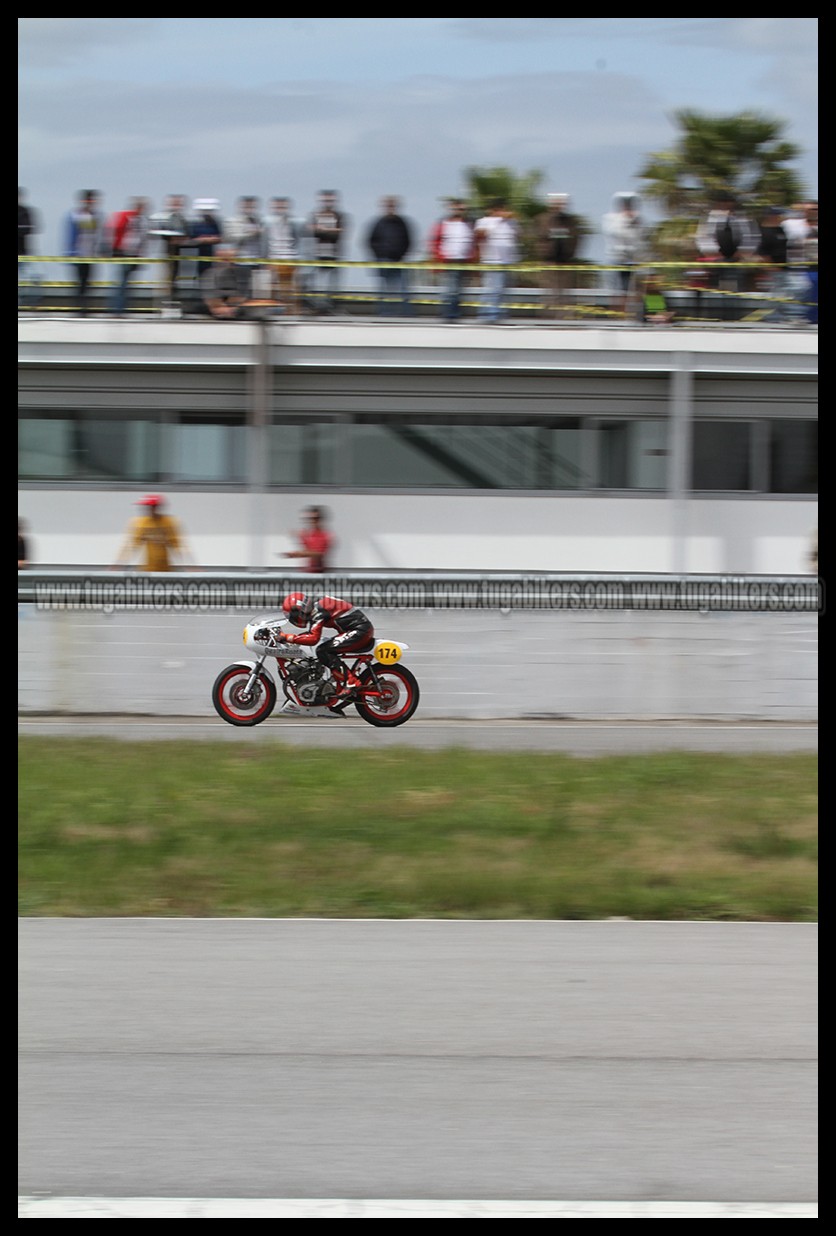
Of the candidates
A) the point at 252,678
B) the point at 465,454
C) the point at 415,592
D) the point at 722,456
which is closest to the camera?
the point at 252,678

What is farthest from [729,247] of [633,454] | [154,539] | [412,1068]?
[412,1068]

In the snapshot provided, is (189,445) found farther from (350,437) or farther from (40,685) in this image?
(40,685)

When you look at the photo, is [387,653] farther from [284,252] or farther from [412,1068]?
[284,252]

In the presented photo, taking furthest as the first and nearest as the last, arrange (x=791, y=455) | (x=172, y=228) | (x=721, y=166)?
(x=721, y=166) < (x=791, y=455) < (x=172, y=228)

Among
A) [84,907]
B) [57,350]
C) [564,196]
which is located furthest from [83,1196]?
[57,350]

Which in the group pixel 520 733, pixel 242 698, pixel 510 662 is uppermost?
pixel 242 698

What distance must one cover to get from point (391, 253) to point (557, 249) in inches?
99.6

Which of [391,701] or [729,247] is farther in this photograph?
[729,247]

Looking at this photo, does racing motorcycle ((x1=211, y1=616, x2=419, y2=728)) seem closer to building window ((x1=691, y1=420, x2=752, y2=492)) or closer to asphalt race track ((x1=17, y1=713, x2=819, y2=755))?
asphalt race track ((x1=17, y1=713, x2=819, y2=755))

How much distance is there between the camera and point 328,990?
18.9 feet

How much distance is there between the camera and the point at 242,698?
7.28m

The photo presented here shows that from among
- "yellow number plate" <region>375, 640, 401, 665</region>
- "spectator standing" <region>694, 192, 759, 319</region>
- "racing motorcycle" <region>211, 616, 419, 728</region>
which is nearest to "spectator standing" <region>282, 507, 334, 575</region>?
"spectator standing" <region>694, 192, 759, 319</region>

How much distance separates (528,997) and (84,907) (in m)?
2.68

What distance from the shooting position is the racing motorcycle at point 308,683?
6078 mm
